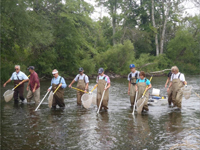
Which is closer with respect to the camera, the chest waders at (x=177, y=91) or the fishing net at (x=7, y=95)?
the chest waders at (x=177, y=91)

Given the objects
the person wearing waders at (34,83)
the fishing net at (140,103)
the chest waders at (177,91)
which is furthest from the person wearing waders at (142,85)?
the person wearing waders at (34,83)

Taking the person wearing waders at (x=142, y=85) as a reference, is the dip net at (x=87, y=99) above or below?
below

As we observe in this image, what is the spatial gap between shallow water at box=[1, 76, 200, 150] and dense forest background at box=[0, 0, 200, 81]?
1234 centimetres

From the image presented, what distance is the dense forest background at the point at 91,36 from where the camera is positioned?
2505 cm

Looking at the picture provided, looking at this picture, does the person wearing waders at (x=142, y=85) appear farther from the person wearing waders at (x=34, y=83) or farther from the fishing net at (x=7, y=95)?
the fishing net at (x=7, y=95)

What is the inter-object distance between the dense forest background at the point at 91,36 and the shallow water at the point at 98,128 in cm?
1234

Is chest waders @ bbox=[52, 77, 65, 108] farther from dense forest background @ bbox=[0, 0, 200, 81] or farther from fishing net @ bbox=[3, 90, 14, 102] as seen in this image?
dense forest background @ bbox=[0, 0, 200, 81]

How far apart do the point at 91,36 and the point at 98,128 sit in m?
35.5

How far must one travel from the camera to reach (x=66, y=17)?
35.8 meters

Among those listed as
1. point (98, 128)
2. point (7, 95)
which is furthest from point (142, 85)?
point (7, 95)

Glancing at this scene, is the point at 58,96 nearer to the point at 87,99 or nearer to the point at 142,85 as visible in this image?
the point at 87,99

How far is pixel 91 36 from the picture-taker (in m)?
44.2

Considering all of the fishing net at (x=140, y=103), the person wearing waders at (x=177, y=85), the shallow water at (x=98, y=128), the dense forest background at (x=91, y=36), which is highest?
the dense forest background at (x=91, y=36)

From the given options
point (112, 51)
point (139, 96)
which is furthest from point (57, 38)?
point (139, 96)
